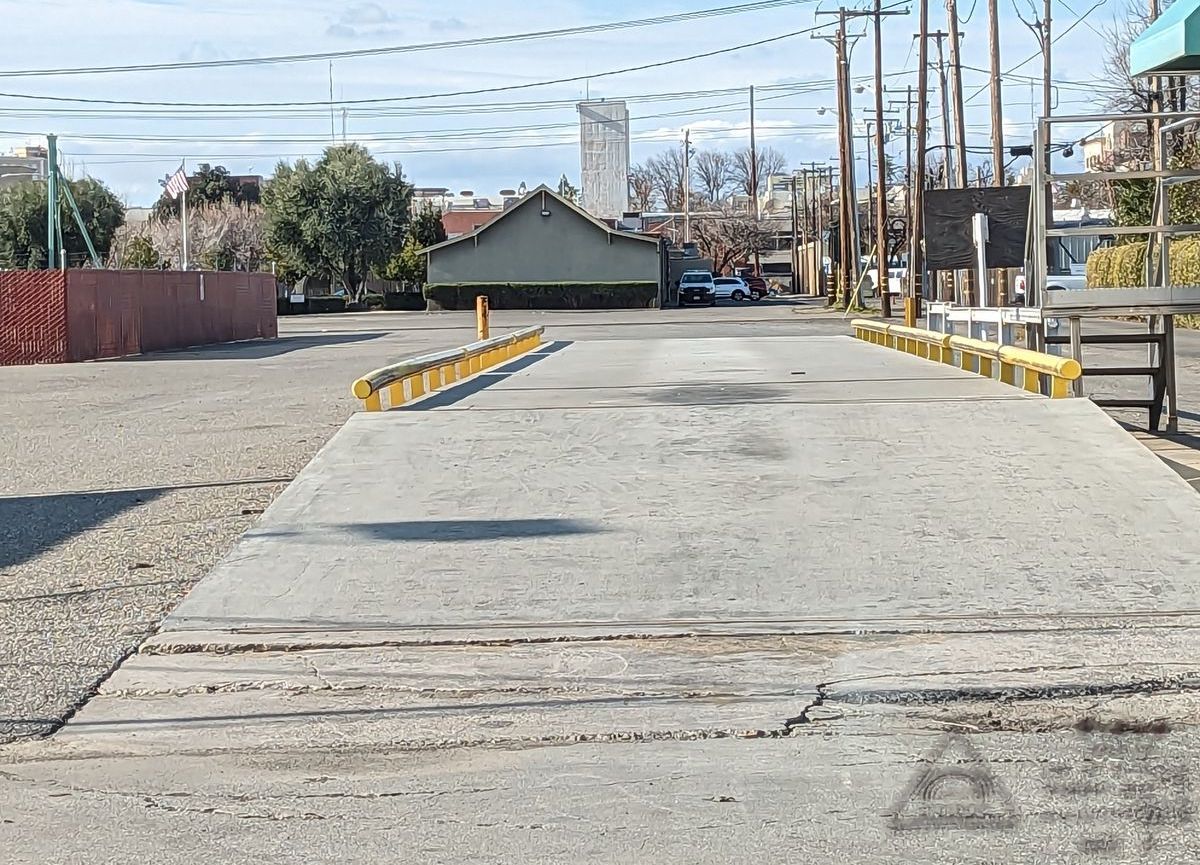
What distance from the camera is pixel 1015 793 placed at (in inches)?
195

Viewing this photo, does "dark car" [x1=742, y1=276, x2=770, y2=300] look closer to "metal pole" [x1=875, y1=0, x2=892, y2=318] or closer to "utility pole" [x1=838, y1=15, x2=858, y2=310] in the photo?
"utility pole" [x1=838, y1=15, x2=858, y2=310]

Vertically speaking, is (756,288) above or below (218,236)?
below

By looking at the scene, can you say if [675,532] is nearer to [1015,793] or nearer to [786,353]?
[1015,793]

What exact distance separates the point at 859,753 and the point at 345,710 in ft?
6.95

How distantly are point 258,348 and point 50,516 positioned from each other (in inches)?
1104

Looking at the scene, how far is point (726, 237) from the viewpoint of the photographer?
11706 centimetres

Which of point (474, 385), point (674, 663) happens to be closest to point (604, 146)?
point (474, 385)

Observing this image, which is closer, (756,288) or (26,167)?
(26,167)

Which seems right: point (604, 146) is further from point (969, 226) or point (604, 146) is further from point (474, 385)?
point (474, 385)

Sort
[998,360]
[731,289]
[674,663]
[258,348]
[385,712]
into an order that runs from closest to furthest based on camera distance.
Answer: [385,712], [674,663], [998,360], [258,348], [731,289]

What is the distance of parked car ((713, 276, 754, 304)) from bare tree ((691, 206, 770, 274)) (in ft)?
109

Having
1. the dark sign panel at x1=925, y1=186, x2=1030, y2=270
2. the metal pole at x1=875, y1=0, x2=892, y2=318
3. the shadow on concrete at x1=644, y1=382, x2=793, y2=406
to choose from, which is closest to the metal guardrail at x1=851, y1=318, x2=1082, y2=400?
the dark sign panel at x1=925, y1=186, x2=1030, y2=270

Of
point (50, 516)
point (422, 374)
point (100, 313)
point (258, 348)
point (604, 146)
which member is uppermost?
point (604, 146)

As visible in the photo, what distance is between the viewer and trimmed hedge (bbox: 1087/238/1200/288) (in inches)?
1323
